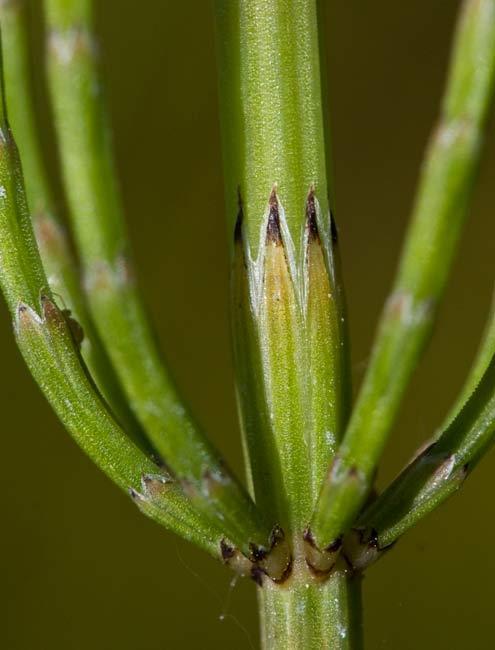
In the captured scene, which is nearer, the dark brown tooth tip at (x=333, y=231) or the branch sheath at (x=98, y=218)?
the branch sheath at (x=98, y=218)

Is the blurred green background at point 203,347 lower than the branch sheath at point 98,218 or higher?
lower

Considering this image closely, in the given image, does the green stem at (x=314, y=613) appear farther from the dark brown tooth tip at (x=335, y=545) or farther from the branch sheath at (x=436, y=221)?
the branch sheath at (x=436, y=221)

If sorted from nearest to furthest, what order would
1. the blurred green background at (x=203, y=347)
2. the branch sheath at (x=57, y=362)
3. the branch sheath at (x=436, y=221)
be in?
the branch sheath at (x=436, y=221) < the branch sheath at (x=57, y=362) < the blurred green background at (x=203, y=347)

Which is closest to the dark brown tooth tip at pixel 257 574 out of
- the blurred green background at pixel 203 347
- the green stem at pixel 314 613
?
the green stem at pixel 314 613

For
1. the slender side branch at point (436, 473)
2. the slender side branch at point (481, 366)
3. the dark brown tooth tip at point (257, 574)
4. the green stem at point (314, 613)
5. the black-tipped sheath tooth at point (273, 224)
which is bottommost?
the green stem at point (314, 613)

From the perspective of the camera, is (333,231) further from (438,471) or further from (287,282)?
(438,471)

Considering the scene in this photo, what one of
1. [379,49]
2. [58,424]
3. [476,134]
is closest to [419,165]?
[379,49]
